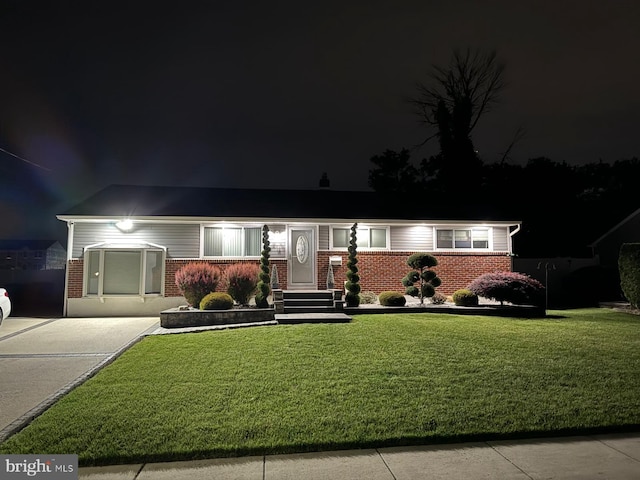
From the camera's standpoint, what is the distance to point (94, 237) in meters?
13.2

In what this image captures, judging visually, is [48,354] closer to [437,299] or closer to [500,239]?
[437,299]

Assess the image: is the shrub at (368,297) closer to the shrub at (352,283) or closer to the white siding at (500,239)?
the shrub at (352,283)

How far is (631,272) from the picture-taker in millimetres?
13523

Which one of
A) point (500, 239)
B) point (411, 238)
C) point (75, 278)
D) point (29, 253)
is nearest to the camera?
point (75, 278)

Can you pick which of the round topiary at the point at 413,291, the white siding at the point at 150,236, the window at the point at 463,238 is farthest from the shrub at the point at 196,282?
the window at the point at 463,238

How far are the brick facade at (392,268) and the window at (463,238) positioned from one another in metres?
0.37

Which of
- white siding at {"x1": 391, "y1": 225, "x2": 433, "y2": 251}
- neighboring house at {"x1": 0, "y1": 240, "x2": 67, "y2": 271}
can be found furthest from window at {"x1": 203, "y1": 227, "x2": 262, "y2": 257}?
neighboring house at {"x1": 0, "y1": 240, "x2": 67, "y2": 271}

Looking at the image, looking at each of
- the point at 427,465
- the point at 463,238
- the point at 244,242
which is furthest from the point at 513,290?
the point at 427,465

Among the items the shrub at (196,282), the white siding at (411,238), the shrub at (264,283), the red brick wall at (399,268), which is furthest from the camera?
the white siding at (411,238)

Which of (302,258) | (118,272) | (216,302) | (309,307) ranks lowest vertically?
(309,307)

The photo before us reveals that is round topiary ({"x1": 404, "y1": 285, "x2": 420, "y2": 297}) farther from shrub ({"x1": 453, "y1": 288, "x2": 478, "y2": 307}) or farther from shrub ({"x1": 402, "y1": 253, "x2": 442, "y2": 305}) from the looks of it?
shrub ({"x1": 453, "y1": 288, "x2": 478, "y2": 307})

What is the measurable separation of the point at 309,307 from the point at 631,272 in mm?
10968

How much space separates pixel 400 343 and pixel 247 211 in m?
8.43

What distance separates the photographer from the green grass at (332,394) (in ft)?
12.6
